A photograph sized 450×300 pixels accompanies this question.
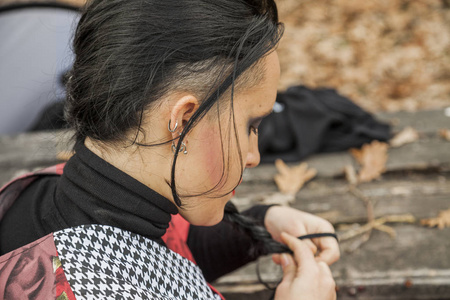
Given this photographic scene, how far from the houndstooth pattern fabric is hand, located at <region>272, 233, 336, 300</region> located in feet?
0.68

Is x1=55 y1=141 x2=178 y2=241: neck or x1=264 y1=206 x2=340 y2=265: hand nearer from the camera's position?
x1=55 y1=141 x2=178 y2=241: neck

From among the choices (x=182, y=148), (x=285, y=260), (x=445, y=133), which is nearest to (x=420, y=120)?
(x=445, y=133)

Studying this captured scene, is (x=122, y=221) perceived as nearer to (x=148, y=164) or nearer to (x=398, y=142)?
(x=148, y=164)

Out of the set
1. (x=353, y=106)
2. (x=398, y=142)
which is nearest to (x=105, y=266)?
(x=398, y=142)

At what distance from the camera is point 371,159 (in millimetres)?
1938

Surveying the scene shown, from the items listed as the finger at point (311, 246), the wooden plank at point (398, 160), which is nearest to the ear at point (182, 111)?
the finger at point (311, 246)

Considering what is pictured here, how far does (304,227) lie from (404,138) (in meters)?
1.09

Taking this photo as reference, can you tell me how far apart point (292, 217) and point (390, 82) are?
280cm

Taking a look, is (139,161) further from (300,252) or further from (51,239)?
(300,252)

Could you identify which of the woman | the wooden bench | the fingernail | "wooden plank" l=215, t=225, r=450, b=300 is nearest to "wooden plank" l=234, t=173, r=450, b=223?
the wooden bench

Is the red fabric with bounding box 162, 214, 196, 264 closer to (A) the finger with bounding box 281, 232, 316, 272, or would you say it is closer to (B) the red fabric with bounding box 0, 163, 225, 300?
(B) the red fabric with bounding box 0, 163, 225, 300

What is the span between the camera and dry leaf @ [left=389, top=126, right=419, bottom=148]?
6.88 feet

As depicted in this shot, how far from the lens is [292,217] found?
4.35 ft

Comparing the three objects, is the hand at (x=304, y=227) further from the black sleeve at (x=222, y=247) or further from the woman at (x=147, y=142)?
the woman at (x=147, y=142)
